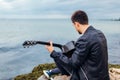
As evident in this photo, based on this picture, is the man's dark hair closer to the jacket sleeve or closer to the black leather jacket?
the black leather jacket

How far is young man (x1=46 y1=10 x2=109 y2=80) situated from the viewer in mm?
9516

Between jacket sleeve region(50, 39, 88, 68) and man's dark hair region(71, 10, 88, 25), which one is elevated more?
man's dark hair region(71, 10, 88, 25)

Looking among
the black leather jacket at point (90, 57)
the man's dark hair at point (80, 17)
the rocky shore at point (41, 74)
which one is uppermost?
the man's dark hair at point (80, 17)

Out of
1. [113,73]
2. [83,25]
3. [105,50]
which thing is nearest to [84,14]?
[83,25]

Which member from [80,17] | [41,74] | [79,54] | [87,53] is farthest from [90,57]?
[41,74]

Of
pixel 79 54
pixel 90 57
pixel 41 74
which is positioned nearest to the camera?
pixel 79 54

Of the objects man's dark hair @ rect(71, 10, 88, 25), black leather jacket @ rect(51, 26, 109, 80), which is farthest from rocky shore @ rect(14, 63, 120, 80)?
man's dark hair @ rect(71, 10, 88, 25)

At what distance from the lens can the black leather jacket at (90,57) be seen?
9.51 meters

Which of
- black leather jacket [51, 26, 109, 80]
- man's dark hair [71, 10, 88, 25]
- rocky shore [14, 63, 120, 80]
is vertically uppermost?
man's dark hair [71, 10, 88, 25]

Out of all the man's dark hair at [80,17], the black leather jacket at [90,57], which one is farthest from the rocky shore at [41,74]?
the man's dark hair at [80,17]

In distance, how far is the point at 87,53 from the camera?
376 inches

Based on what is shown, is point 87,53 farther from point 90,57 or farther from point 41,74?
point 41,74

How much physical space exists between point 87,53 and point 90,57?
0.17 meters

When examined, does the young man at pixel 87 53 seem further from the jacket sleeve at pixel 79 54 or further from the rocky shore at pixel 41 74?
the rocky shore at pixel 41 74
